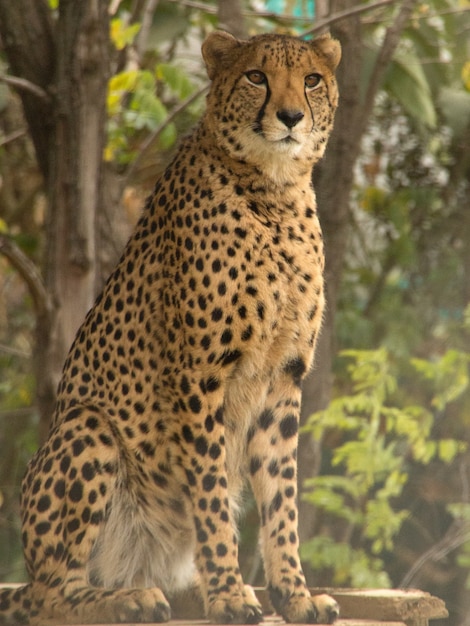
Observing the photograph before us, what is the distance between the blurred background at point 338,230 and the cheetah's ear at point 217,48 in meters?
1.62

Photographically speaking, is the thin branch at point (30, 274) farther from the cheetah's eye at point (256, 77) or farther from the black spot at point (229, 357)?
the cheetah's eye at point (256, 77)

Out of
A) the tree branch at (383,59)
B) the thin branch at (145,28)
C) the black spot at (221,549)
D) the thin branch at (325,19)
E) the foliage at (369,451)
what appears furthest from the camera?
the thin branch at (145,28)

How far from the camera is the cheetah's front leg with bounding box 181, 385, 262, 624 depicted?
10.5 feet

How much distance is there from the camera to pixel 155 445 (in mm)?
3479

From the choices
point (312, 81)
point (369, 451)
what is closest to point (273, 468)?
point (312, 81)

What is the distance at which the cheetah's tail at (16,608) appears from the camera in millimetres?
3432

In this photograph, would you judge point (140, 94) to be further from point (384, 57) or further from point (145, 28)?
point (384, 57)

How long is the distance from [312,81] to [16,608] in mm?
2016

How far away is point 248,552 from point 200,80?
12.8 feet

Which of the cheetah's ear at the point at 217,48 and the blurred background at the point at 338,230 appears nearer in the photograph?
the cheetah's ear at the point at 217,48

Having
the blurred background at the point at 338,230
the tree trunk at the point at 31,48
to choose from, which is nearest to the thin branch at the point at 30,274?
the blurred background at the point at 338,230

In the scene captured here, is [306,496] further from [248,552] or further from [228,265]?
[228,265]

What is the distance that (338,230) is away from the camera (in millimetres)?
5723

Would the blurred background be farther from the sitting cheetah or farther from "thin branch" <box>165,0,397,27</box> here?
the sitting cheetah
